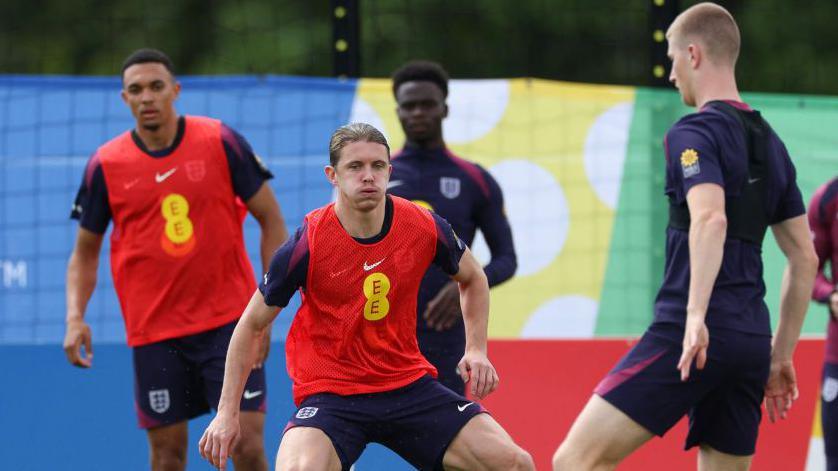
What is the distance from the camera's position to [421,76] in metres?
7.27

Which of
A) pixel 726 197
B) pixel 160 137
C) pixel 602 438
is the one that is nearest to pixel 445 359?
pixel 602 438

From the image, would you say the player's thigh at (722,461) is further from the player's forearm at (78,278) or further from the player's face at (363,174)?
the player's forearm at (78,278)

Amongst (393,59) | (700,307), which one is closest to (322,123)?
(393,59)

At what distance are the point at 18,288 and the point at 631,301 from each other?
380 cm

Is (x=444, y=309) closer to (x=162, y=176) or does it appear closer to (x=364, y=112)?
(x=162, y=176)

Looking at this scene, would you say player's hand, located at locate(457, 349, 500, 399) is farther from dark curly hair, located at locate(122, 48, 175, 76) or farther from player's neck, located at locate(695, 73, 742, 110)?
dark curly hair, located at locate(122, 48, 175, 76)

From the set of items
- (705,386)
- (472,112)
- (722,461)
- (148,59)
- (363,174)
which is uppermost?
(148,59)

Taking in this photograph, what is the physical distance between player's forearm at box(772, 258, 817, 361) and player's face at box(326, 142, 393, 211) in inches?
64.4

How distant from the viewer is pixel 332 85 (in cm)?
925

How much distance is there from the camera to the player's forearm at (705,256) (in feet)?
16.9

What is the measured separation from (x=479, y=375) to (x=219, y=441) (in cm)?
101

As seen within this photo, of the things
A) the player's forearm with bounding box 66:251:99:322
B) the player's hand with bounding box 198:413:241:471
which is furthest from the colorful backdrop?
the player's hand with bounding box 198:413:241:471

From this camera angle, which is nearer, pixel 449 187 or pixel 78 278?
pixel 449 187

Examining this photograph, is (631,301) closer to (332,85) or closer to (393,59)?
(332,85)
